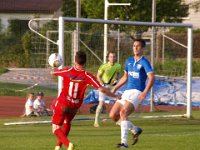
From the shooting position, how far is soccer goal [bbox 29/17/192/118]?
2295 cm

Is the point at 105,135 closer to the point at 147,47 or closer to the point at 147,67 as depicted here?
the point at 147,67

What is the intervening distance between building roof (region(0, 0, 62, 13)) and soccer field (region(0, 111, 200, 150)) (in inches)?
1193

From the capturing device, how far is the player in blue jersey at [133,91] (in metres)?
15.1

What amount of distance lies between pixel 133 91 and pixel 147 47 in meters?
10.4

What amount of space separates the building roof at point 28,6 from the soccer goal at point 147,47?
2436cm

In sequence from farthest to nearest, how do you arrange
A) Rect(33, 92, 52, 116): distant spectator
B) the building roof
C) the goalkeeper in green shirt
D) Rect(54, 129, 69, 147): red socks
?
the building roof, Rect(33, 92, 52, 116): distant spectator, the goalkeeper in green shirt, Rect(54, 129, 69, 147): red socks

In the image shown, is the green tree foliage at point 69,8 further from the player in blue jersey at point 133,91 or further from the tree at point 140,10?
the player in blue jersey at point 133,91

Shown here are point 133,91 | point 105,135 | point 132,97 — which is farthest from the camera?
point 105,135

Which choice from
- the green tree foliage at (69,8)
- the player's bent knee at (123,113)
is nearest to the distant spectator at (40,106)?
the player's bent knee at (123,113)

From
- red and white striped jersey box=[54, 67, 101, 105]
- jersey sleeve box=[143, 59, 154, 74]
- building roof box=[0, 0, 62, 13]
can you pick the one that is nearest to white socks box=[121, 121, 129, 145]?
jersey sleeve box=[143, 59, 154, 74]

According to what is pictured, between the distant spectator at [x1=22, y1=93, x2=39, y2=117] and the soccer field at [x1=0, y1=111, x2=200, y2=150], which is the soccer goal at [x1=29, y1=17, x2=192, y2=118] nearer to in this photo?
the distant spectator at [x1=22, y1=93, x2=39, y2=117]

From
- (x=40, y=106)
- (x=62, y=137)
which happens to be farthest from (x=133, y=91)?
(x=40, y=106)

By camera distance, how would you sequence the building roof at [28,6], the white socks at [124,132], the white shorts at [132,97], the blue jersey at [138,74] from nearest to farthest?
the white socks at [124,132] < the white shorts at [132,97] < the blue jersey at [138,74] < the building roof at [28,6]

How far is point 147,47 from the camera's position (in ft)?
84.6
